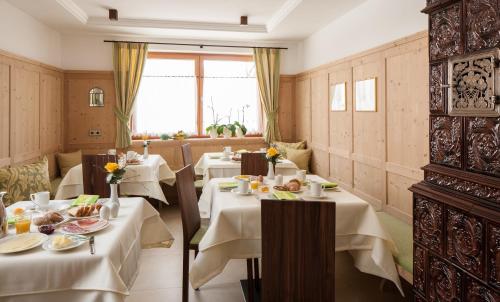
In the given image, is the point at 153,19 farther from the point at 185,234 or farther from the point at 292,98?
the point at 185,234

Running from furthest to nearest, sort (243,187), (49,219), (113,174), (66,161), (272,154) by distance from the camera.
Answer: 1. (66,161)
2. (272,154)
3. (243,187)
4. (113,174)
5. (49,219)

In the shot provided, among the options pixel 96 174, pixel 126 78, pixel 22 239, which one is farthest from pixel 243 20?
pixel 22 239

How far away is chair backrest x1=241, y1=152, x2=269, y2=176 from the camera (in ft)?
13.6

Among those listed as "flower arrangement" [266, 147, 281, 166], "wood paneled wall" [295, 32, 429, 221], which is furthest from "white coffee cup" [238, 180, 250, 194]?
"wood paneled wall" [295, 32, 429, 221]

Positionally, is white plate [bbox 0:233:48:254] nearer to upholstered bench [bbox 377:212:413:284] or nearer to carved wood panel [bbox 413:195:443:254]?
carved wood panel [bbox 413:195:443:254]

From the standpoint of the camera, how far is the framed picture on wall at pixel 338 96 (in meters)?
4.95

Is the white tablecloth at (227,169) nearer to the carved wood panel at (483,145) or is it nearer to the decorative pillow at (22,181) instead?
the decorative pillow at (22,181)

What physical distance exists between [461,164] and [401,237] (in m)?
1.51

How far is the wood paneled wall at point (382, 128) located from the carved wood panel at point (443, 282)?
1559mm

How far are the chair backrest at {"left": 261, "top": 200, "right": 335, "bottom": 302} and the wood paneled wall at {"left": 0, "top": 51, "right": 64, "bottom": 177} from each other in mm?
3668

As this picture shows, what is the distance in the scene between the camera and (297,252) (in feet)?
5.98

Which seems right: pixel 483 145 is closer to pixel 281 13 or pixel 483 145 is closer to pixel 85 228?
pixel 85 228

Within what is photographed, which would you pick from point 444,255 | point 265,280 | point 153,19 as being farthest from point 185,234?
point 153,19

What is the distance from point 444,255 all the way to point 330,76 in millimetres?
3843
